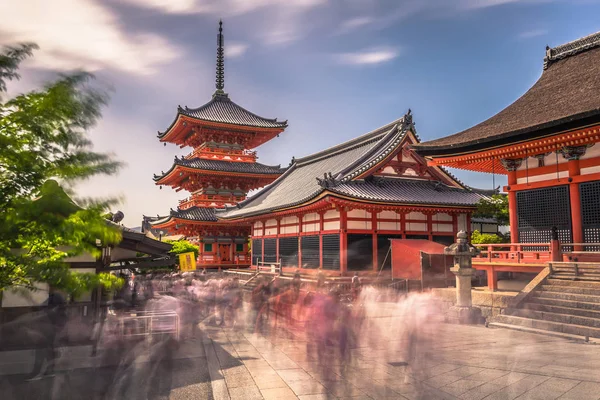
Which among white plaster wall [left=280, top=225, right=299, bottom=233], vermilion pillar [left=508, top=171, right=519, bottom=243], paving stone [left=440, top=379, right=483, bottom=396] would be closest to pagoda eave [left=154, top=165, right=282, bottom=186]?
white plaster wall [left=280, top=225, right=299, bottom=233]

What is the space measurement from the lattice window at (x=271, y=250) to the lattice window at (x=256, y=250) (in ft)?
3.94

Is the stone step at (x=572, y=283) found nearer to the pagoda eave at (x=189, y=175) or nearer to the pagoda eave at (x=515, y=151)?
the pagoda eave at (x=515, y=151)

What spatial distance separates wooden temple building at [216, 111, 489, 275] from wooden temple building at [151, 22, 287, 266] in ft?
31.4

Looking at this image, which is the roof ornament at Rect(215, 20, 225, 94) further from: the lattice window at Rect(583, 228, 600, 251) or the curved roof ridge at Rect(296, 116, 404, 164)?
the lattice window at Rect(583, 228, 600, 251)

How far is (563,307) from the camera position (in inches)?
473

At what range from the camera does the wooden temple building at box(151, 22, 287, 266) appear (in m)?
37.8

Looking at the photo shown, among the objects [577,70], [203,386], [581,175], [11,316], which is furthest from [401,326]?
[577,70]

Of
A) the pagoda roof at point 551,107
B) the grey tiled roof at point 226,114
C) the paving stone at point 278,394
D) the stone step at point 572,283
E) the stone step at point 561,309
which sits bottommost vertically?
the paving stone at point 278,394

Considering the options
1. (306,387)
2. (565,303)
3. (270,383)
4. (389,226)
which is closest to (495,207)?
(389,226)

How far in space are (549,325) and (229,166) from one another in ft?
105

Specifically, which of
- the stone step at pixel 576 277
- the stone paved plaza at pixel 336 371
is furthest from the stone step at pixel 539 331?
the stone step at pixel 576 277

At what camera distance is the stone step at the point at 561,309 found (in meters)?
11.3

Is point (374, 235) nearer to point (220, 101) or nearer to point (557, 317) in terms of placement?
point (557, 317)

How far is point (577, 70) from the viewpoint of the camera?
59.4 feet
